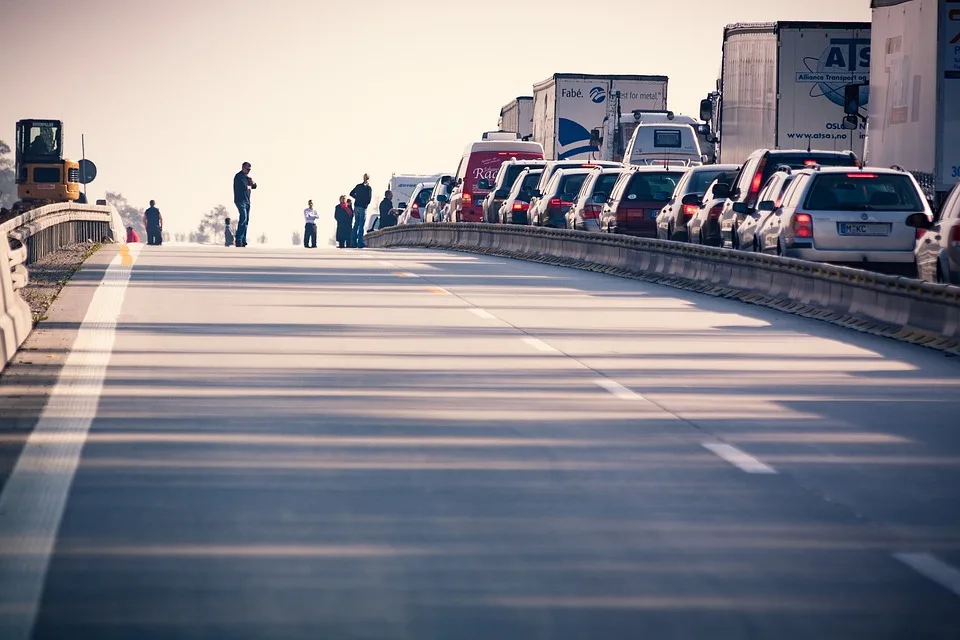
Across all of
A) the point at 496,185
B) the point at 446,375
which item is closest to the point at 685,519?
the point at 446,375

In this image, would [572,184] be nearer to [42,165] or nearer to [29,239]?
[29,239]

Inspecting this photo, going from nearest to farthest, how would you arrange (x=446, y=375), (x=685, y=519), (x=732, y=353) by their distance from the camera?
1. (x=685, y=519)
2. (x=446, y=375)
3. (x=732, y=353)

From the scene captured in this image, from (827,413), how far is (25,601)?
665cm

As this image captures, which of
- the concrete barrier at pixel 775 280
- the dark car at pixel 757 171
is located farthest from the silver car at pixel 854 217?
the dark car at pixel 757 171

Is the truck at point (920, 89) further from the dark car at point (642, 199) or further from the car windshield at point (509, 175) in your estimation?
the car windshield at point (509, 175)

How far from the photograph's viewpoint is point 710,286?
25156mm

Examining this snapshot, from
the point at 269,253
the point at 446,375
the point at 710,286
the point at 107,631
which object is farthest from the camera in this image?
the point at 269,253

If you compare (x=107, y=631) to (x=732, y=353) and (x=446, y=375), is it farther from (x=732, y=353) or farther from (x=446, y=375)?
(x=732, y=353)

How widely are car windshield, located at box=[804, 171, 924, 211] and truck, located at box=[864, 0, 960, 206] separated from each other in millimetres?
1773

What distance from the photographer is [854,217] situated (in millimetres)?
23125

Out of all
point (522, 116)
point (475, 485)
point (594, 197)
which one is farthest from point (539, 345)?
point (522, 116)

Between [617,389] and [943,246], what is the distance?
757 cm

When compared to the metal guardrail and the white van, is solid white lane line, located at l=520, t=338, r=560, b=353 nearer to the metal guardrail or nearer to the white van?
the metal guardrail

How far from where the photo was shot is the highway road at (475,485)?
662cm
